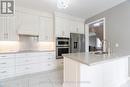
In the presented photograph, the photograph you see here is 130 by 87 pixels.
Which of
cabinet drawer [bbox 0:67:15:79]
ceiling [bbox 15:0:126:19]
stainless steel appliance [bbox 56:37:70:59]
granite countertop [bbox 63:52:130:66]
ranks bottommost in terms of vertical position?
cabinet drawer [bbox 0:67:15:79]

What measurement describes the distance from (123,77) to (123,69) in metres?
0.27

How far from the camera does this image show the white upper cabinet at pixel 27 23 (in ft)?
14.7

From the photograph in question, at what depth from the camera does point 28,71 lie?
14.4 ft

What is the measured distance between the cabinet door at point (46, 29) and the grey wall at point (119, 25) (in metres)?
2.68

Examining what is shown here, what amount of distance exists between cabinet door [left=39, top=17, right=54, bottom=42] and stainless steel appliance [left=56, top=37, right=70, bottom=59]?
42cm

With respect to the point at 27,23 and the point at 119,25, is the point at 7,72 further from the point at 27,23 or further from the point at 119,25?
the point at 119,25

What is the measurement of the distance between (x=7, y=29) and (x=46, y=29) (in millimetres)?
1637

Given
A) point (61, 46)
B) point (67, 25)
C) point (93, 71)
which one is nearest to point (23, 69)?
point (61, 46)

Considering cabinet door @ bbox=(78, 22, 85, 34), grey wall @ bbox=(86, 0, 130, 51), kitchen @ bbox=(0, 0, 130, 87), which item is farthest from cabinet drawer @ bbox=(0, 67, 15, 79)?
grey wall @ bbox=(86, 0, 130, 51)

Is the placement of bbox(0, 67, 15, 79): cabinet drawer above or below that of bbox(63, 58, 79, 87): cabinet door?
below

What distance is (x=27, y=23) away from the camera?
15.4 ft

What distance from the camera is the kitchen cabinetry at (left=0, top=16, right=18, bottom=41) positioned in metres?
4.12

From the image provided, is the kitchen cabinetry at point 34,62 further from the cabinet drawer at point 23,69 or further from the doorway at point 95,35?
the doorway at point 95,35

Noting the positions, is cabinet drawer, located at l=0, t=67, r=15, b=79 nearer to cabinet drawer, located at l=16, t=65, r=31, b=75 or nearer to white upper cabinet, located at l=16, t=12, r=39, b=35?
cabinet drawer, located at l=16, t=65, r=31, b=75
